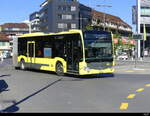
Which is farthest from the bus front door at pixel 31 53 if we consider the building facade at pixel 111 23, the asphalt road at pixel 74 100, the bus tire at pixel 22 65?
the building facade at pixel 111 23

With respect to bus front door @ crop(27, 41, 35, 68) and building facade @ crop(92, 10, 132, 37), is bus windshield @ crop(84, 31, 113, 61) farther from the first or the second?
building facade @ crop(92, 10, 132, 37)

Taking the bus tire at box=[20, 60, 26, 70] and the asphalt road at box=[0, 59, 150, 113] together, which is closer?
the asphalt road at box=[0, 59, 150, 113]

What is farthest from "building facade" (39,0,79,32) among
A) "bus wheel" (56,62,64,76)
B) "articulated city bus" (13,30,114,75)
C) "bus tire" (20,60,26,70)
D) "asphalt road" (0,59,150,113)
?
"asphalt road" (0,59,150,113)

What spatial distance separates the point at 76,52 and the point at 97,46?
1221mm

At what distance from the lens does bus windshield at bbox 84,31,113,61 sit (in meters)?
19.5

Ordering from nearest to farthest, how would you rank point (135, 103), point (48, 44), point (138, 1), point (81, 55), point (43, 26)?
point (135, 103)
point (81, 55)
point (48, 44)
point (138, 1)
point (43, 26)

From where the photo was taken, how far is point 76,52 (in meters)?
19.8

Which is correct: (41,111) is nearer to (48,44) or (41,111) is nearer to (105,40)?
(105,40)

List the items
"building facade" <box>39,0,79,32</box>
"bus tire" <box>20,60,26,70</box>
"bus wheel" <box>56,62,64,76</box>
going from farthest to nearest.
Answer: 1. "building facade" <box>39,0,79,32</box>
2. "bus tire" <box>20,60,26,70</box>
3. "bus wheel" <box>56,62,64,76</box>

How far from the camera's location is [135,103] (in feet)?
34.4

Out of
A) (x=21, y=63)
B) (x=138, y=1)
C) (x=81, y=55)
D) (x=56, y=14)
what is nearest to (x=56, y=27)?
(x=56, y=14)

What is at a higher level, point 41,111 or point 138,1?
point 138,1

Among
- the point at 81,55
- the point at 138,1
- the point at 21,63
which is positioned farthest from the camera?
the point at 138,1

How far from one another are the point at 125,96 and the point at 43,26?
11756 cm
